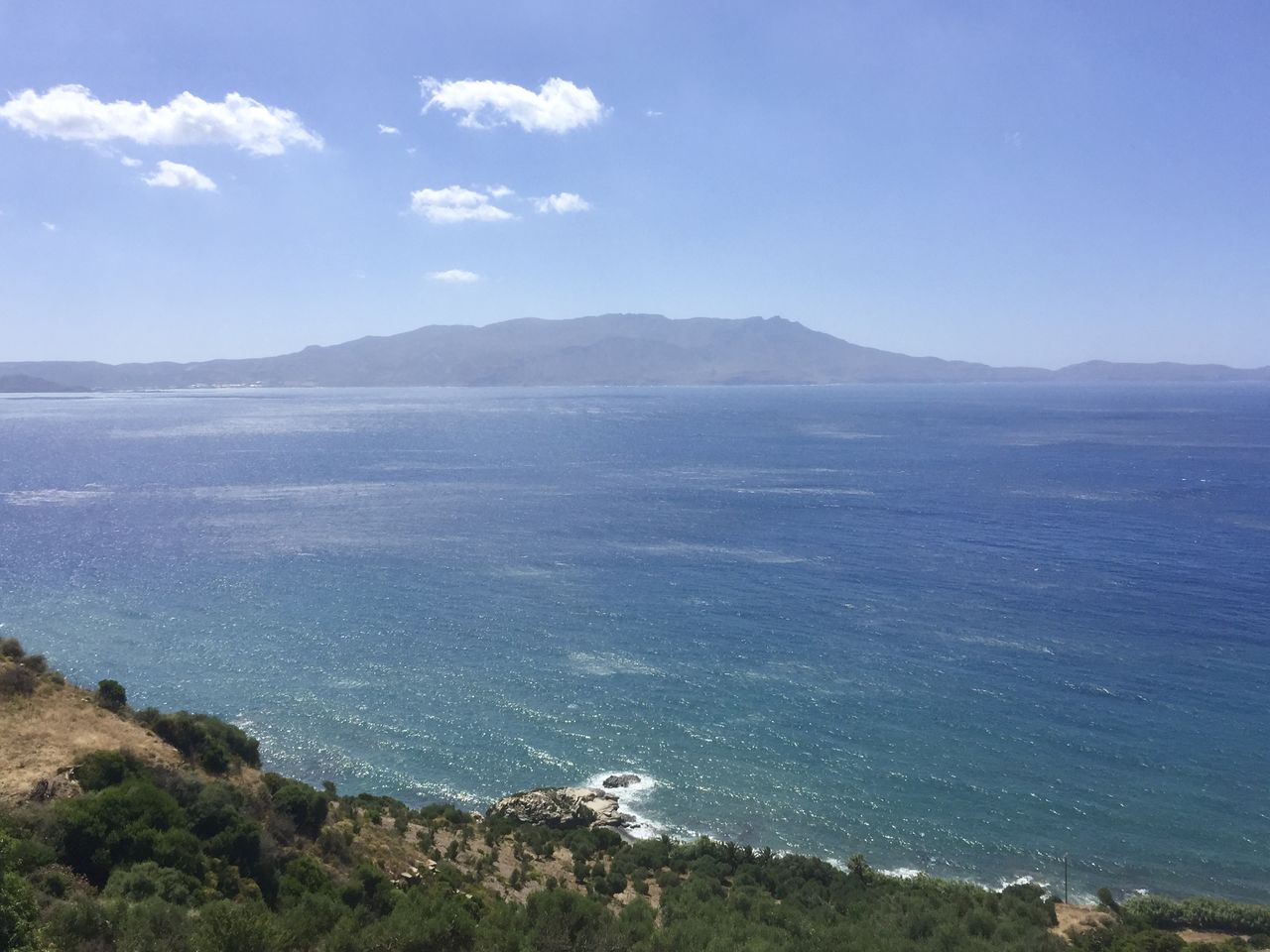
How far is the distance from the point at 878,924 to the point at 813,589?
37775 mm

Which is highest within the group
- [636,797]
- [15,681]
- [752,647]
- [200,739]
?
[15,681]

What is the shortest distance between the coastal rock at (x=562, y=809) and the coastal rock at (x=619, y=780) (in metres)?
1.71

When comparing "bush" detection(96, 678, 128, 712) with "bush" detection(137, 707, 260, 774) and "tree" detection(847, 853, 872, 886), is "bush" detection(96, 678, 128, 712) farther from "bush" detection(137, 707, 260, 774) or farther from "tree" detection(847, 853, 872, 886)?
"tree" detection(847, 853, 872, 886)

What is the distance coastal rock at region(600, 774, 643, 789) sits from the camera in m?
34.8

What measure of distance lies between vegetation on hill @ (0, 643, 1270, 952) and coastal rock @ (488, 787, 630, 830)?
129 centimetres

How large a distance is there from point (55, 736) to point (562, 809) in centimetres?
1637

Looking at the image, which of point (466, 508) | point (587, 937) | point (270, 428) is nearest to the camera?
point (587, 937)

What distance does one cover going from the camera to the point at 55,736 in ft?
75.5

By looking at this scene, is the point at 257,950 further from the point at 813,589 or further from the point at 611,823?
the point at 813,589

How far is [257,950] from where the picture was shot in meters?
15.0

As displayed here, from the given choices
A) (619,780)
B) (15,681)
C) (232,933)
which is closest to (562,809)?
(619,780)

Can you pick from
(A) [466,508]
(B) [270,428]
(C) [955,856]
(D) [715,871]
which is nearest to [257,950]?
(D) [715,871]

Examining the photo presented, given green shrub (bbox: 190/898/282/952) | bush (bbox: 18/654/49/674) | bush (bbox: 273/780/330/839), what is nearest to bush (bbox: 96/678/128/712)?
bush (bbox: 18/654/49/674)

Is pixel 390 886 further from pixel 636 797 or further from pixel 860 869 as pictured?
pixel 860 869
